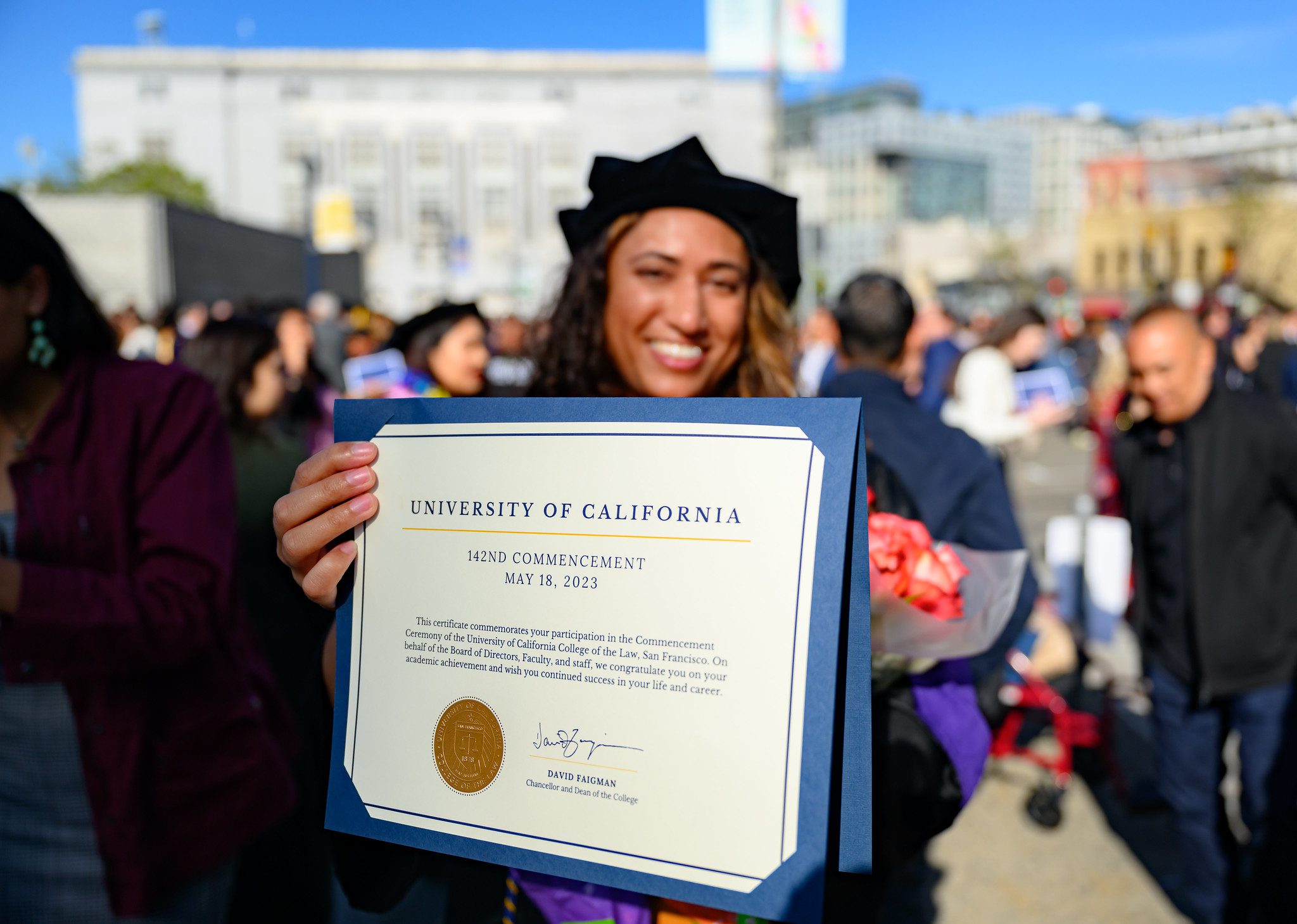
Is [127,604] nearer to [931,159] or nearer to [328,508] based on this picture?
[328,508]

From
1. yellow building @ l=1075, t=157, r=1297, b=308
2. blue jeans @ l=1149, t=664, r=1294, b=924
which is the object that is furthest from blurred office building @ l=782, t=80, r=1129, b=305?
blue jeans @ l=1149, t=664, r=1294, b=924

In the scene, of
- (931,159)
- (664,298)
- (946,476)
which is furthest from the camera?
(931,159)

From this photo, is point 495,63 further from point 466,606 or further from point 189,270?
point 466,606

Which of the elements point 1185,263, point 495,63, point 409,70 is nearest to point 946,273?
point 1185,263

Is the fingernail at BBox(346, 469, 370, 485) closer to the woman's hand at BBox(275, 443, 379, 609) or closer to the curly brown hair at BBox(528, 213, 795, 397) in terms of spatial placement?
the woman's hand at BBox(275, 443, 379, 609)

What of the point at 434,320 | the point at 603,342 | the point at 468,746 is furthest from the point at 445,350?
the point at 468,746

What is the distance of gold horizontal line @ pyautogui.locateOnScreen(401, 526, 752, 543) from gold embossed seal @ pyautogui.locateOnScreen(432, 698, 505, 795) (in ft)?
0.62

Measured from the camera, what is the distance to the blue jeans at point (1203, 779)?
3.09 m

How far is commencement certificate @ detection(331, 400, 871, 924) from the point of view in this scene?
3.07 feet

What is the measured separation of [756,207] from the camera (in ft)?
5.55

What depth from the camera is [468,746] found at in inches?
42.1

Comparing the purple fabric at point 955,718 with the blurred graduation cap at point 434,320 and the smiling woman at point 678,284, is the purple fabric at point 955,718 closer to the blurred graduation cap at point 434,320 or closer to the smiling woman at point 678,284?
the smiling woman at point 678,284

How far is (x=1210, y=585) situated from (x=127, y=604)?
307cm

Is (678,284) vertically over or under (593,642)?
over
